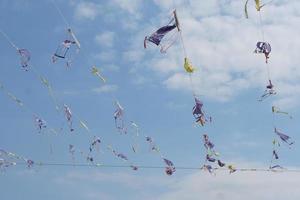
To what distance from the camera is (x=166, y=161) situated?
23062 millimetres

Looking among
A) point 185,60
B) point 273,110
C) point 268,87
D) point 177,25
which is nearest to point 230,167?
point 273,110

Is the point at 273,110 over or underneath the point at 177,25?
over

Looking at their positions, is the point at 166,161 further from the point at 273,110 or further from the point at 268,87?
the point at 268,87

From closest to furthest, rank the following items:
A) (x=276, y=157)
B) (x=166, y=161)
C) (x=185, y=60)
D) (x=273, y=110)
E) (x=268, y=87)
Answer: (x=185, y=60) < (x=268, y=87) < (x=273, y=110) < (x=276, y=157) < (x=166, y=161)

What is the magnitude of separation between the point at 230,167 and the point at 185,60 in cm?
1075

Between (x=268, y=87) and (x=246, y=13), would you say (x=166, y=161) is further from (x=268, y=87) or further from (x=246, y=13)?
(x=246, y=13)

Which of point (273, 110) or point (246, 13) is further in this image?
point (273, 110)

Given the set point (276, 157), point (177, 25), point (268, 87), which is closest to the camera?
point (177, 25)

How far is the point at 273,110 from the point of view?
18.8m

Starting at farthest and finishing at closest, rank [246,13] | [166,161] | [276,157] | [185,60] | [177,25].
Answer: [166,161] < [276,157] < [185,60] < [177,25] < [246,13]

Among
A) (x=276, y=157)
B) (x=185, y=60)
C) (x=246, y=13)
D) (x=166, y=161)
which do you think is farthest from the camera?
(x=166, y=161)

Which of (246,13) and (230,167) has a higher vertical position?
(230,167)

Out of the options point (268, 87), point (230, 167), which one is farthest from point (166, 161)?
point (268, 87)

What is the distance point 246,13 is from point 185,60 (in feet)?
9.07
